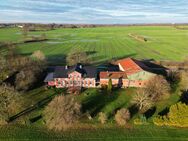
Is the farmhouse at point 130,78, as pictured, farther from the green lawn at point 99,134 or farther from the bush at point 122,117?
the green lawn at point 99,134

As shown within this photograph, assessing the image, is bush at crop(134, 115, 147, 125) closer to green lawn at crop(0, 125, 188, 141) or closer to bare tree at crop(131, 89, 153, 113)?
green lawn at crop(0, 125, 188, 141)

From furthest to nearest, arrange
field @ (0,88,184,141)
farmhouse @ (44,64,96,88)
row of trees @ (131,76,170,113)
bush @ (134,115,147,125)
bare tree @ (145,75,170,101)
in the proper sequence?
farmhouse @ (44,64,96,88)
bare tree @ (145,75,170,101)
row of trees @ (131,76,170,113)
bush @ (134,115,147,125)
field @ (0,88,184,141)

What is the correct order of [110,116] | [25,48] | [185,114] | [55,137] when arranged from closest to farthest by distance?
[55,137], [185,114], [110,116], [25,48]

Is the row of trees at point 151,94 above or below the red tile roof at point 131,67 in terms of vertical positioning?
below

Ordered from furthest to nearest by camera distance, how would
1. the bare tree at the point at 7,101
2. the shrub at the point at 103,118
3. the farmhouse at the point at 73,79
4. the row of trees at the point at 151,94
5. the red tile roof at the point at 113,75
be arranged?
the red tile roof at the point at 113,75 → the farmhouse at the point at 73,79 → the row of trees at the point at 151,94 → the shrub at the point at 103,118 → the bare tree at the point at 7,101

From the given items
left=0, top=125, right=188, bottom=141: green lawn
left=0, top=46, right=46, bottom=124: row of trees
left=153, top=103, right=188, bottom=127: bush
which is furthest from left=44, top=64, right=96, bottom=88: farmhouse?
left=153, top=103, right=188, bottom=127: bush

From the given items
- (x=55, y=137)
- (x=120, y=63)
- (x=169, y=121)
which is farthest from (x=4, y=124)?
(x=120, y=63)

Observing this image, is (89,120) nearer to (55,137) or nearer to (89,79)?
(55,137)

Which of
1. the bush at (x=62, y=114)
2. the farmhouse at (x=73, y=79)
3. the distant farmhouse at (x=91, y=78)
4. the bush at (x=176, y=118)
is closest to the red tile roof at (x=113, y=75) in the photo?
the distant farmhouse at (x=91, y=78)
